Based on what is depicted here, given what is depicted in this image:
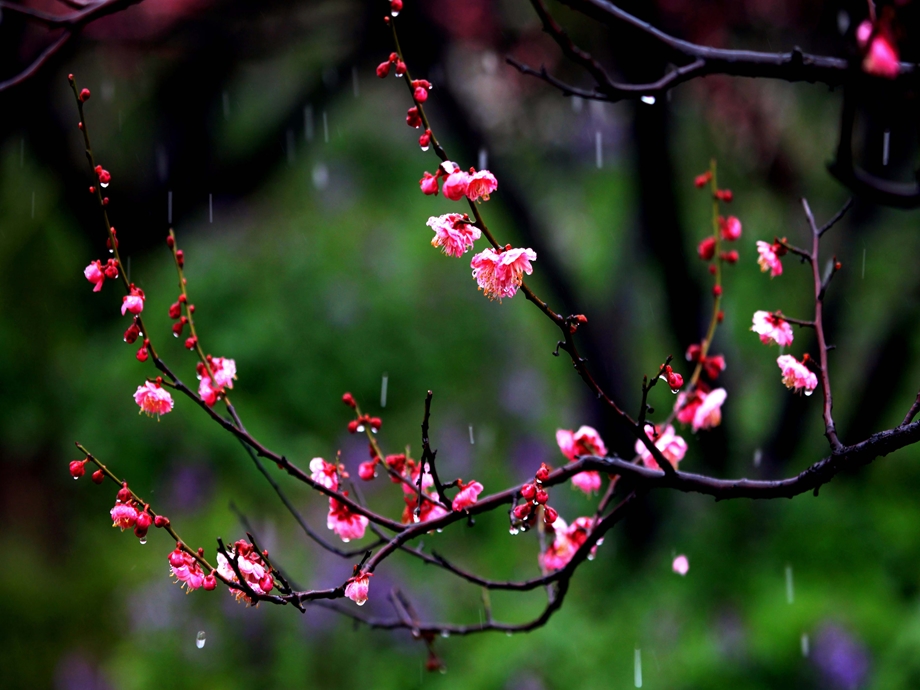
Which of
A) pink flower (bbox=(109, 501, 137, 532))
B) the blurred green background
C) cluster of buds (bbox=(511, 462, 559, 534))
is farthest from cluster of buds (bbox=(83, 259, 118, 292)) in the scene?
the blurred green background

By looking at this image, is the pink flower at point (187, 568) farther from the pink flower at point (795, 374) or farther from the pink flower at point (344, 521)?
the pink flower at point (795, 374)

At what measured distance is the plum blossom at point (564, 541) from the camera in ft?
4.73

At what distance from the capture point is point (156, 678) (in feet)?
11.6

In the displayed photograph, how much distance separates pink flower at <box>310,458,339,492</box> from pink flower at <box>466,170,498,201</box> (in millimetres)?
507

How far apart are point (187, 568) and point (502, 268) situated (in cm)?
59

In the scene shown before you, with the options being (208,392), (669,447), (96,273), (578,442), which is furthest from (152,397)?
(669,447)

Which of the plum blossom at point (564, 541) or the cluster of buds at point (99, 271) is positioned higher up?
the cluster of buds at point (99, 271)

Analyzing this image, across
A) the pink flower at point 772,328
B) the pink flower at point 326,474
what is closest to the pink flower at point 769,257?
the pink flower at point 772,328

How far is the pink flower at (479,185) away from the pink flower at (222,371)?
1.67 ft

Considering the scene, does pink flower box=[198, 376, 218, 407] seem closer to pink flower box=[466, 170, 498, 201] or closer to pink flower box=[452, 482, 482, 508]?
pink flower box=[452, 482, 482, 508]

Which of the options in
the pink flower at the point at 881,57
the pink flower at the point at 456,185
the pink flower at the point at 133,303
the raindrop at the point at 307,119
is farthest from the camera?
the raindrop at the point at 307,119

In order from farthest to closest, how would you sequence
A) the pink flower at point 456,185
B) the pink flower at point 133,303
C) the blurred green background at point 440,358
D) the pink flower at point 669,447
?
the blurred green background at point 440,358 < the pink flower at point 669,447 < the pink flower at point 133,303 < the pink flower at point 456,185

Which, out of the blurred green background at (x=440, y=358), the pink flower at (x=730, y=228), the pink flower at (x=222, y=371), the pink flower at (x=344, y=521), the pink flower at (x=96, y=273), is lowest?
the blurred green background at (x=440, y=358)

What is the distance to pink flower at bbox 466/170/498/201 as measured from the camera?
998mm
